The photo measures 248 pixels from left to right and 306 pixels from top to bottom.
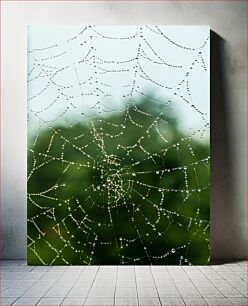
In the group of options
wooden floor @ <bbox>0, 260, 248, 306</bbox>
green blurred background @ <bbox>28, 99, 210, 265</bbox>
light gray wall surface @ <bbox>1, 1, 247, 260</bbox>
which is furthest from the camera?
light gray wall surface @ <bbox>1, 1, 247, 260</bbox>

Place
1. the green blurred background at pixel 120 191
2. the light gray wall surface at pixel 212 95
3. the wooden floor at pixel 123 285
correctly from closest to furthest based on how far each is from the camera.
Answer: the wooden floor at pixel 123 285
the green blurred background at pixel 120 191
the light gray wall surface at pixel 212 95

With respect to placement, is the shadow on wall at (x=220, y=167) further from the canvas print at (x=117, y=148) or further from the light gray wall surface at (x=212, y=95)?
the canvas print at (x=117, y=148)

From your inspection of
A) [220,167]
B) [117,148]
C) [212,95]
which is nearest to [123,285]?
[117,148]

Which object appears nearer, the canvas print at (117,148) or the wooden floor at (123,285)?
the wooden floor at (123,285)

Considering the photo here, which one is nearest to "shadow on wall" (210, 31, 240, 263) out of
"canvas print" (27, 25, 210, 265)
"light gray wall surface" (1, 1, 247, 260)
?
"light gray wall surface" (1, 1, 247, 260)

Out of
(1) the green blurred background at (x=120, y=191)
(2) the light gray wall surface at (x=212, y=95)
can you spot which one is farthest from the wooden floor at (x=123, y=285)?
(2) the light gray wall surface at (x=212, y=95)

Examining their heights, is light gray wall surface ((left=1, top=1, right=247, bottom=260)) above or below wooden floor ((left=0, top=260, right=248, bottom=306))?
above

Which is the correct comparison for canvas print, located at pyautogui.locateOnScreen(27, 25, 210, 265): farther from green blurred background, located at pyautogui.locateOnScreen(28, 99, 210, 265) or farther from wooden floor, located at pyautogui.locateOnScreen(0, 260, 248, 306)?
wooden floor, located at pyautogui.locateOnScreen(0, 260, 248, 306)

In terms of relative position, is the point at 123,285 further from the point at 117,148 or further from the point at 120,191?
the point at 117,148
